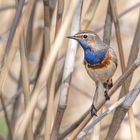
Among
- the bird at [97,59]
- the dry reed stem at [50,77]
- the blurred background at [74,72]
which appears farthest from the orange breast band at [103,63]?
the blurred background at [74,72]

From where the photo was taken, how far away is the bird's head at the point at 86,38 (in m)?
1.27

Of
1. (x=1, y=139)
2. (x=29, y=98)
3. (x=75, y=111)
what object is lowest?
(x=75, y=111)

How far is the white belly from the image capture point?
1.31m

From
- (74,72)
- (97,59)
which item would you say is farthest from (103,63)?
(74,72)

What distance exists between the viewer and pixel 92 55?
1.36m

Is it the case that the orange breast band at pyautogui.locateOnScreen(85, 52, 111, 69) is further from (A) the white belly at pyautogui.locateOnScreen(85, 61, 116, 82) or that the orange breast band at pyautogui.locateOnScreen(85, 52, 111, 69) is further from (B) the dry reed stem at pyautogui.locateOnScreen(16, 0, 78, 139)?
(B) the dry reed stem at pyautogui.locateOnScreen(16, 0, 78, 139)

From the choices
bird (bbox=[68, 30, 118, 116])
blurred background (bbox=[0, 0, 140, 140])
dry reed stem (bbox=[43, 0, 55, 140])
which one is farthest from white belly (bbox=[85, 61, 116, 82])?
blurred background (bbox=[0, 0, 140, 140])

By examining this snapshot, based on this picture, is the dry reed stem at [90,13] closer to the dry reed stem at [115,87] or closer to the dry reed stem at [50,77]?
the dry reed stem at [50,77]

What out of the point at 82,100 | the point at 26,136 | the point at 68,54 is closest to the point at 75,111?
the point at 82,100

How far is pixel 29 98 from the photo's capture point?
1.31m

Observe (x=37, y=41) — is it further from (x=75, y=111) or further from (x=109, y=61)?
(x=75, y=111)

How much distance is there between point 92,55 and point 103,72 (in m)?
0.07

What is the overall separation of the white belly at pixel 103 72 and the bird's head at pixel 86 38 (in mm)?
73

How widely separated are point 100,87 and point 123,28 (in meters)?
1.07
